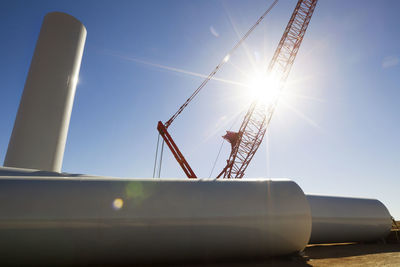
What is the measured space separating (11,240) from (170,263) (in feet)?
11.2

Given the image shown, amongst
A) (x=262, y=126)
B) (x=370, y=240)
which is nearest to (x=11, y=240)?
(x=370, y=240)

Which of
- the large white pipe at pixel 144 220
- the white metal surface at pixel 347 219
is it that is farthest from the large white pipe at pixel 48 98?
the white metal surface at pixel 347 219

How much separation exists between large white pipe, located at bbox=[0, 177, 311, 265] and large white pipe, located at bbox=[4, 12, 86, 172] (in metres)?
5.20

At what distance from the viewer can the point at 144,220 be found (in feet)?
16.0

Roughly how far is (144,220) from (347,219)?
827cm

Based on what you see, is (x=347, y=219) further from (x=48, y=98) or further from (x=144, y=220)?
(x=48, y=98)

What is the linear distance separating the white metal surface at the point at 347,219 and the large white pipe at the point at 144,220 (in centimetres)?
308

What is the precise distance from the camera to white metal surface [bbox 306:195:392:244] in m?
8.36

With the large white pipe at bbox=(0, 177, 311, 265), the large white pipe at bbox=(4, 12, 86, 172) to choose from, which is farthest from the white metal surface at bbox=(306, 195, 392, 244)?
the large white pipe at bbox=(4, 12, 86, 172)

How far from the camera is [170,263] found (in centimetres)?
568

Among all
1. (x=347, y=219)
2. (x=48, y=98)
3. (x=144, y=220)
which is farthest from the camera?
(x=48, y=98)

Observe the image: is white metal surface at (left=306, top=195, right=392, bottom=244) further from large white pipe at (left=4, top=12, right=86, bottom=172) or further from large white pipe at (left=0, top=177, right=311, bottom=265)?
large white pipe at (left=4, top=12, right=86, bottom=172)

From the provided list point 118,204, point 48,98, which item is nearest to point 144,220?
point 118,204

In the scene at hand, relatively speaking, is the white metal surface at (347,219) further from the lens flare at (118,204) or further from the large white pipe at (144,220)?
the lens flare at (118,204)
